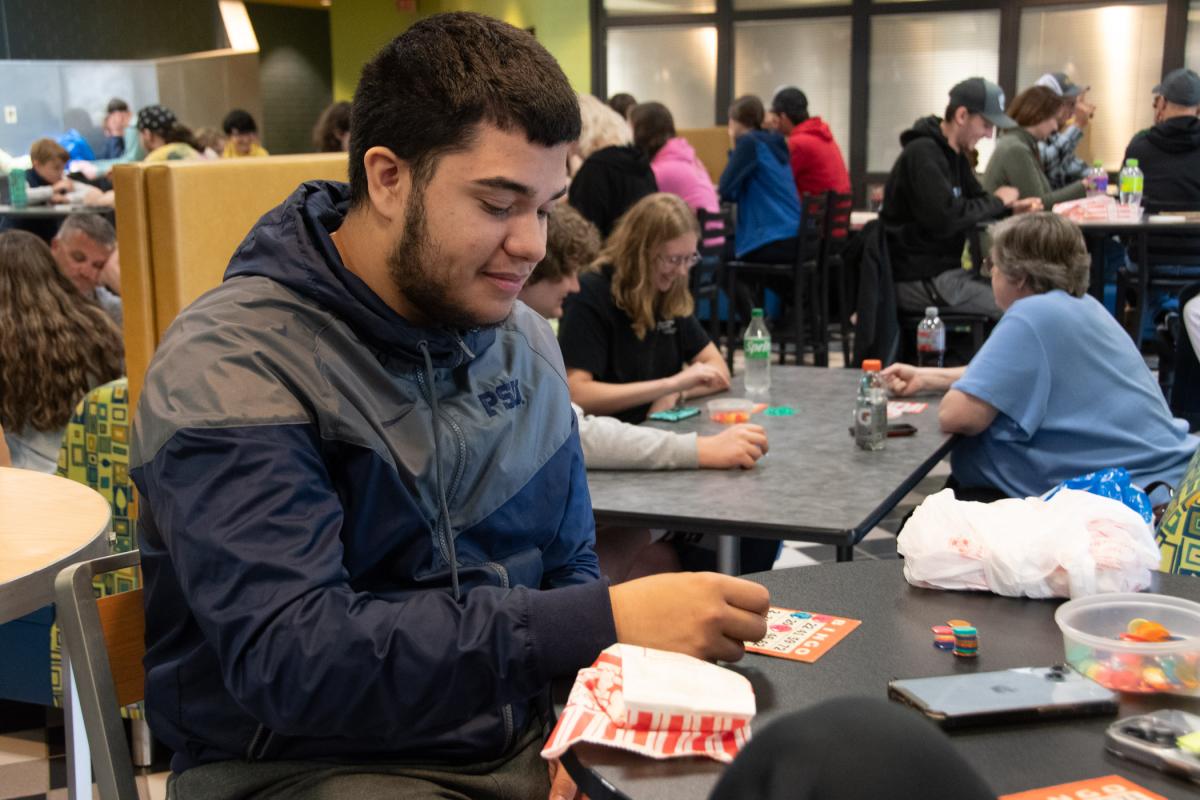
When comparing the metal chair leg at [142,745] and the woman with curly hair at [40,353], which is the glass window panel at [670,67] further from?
the metal chair leg at [142,745]

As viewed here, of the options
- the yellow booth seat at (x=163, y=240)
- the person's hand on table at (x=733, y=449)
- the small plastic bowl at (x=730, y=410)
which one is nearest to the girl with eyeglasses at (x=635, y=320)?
the small plastic bowl at (x=730, y=410)

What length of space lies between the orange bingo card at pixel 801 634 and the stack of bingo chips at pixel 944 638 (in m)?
0.10

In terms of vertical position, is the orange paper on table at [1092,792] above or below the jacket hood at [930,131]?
below

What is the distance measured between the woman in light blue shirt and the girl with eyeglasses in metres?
0.75

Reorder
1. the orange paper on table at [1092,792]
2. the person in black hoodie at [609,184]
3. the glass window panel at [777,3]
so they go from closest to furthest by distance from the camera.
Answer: the orange paper on table at [1092,792] → the person in black hoodie at [609,184] → the glass window panel at [777,3]

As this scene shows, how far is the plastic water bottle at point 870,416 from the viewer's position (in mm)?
2803

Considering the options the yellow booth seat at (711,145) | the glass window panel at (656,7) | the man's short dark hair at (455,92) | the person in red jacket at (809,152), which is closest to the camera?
the man's short dark hair at (455,92)

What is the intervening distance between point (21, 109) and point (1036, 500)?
9.28m

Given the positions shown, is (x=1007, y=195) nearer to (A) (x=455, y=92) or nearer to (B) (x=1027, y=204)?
(B) (x=1027, y=204)

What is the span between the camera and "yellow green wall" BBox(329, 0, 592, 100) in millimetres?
12400

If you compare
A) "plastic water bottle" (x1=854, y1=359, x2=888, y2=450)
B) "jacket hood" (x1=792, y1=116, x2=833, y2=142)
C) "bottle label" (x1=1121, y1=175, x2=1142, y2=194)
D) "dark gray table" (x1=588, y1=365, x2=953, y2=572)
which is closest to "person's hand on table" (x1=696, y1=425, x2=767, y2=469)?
"dark gray table" (x1=588, y1=365, x2=953, y2=572)

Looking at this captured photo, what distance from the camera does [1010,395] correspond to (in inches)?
118

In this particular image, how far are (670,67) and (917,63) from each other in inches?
94.1

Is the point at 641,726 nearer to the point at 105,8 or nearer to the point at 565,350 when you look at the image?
the point at 565,350
